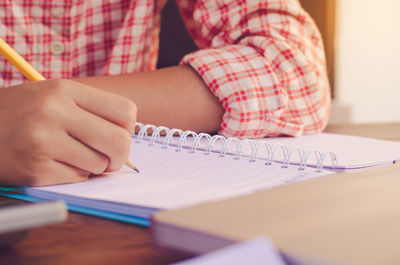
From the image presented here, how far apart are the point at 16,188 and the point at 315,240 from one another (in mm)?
249

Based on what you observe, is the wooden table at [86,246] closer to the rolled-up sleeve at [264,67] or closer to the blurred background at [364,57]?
the rolled-up sleeve at [264,67]

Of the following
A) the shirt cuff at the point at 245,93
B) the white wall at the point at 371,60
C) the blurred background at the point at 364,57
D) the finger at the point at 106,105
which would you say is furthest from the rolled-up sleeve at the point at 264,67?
the white wall at the point at 371,60

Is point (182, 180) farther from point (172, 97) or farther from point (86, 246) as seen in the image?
point (172, 97)

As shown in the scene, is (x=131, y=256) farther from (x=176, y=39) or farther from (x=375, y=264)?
(x=176, y=39)

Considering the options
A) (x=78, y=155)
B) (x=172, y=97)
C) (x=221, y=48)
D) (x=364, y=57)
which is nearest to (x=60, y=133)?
(x=78, y=155)

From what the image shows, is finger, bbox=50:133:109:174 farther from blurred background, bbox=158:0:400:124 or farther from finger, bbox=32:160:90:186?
blurred background, bbox=158:0:400:124

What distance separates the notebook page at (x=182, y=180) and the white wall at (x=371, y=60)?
192 cm

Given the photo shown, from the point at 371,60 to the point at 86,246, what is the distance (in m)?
2.31

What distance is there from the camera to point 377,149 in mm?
536

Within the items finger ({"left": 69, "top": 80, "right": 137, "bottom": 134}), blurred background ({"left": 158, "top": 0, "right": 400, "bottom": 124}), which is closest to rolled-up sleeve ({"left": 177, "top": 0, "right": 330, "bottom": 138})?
finger ({"left": 69, "top": 80, "right": 137, "bottom": 134})

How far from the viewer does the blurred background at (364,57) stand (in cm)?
214

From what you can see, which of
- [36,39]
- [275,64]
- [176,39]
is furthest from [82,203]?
[176,39]

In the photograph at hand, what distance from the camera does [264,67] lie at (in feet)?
2.31

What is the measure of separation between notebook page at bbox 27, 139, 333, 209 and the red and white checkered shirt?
0.74 ft
